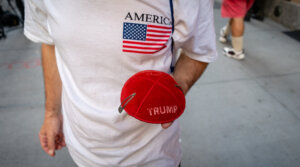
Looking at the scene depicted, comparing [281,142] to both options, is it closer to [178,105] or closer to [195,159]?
[195,159]

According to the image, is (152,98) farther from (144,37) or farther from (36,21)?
(36,21)

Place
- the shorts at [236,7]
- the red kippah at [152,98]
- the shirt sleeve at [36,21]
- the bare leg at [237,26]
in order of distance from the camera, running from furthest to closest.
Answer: the bare leg at [237,26] < the shorts at [236,7] < the shirt sleeve at [36,21] < the red kippah at [152,98]

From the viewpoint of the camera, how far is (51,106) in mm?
933

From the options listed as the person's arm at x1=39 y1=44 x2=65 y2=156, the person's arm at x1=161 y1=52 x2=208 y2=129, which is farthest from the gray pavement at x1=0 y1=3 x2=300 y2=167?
the person's arm at x1=161 y1=52 x2=208 y2=129

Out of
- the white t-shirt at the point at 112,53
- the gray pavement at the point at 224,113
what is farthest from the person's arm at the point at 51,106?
the gray pavement at the point at 224,113

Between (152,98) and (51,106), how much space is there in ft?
1.89

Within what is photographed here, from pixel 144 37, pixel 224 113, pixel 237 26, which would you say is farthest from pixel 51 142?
pixel 237 26

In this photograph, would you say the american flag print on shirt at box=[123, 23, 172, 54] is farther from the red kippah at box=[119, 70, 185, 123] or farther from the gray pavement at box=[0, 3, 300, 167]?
the gray pavement at box=[0, 3, 300, 167]

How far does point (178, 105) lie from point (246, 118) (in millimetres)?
2011

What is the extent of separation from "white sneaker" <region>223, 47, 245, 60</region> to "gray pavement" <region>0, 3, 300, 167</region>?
98 mm

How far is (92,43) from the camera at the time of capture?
0.65 meters

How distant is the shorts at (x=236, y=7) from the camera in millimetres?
3072

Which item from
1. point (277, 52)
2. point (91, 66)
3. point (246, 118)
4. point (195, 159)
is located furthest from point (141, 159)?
point (277, 52)

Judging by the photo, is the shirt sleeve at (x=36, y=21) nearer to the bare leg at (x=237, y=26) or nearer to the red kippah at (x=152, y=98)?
the red kippah at (x=152, y=98)
